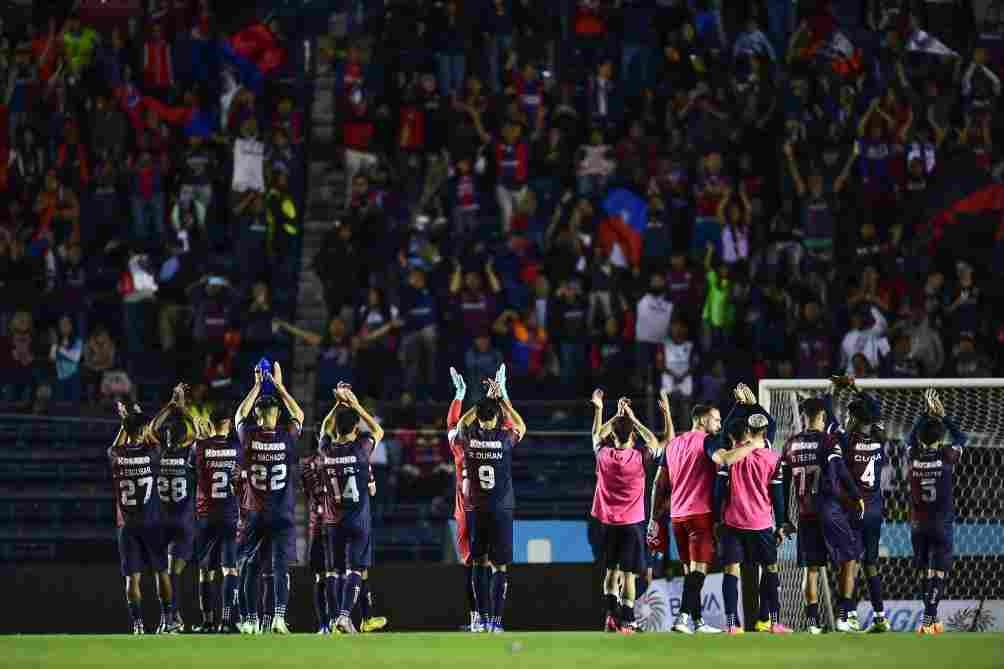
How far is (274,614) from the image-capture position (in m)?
19.0

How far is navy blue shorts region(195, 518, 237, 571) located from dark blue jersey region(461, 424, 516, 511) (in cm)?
239

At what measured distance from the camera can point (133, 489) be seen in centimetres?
1920

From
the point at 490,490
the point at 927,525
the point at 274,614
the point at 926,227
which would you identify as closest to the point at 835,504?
the point at 927,525

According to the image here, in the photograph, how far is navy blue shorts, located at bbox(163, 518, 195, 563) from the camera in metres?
19.3

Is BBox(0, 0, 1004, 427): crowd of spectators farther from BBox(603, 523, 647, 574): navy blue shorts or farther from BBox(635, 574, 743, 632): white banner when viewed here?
BBox(603, 523, 647, 574): navy blue shorts

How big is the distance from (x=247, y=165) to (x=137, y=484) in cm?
1040

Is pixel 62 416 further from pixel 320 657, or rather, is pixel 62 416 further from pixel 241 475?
pixel 320 657

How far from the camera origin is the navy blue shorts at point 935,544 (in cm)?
1962

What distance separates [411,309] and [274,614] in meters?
8.04

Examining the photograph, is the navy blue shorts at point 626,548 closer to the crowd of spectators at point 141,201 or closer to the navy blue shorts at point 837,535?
the navy blue shorts at point 837,535

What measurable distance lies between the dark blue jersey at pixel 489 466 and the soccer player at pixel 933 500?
412 centimetres

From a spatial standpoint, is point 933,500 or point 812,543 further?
point 933,500

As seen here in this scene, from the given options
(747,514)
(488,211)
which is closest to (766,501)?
(747,514)

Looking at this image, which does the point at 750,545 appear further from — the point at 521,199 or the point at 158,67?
the point at 158,67
